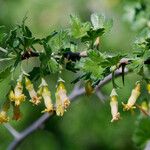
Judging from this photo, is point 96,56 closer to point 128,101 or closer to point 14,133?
point 128,101

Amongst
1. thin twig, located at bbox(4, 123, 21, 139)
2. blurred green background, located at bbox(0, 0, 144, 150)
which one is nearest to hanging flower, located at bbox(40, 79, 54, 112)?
thin twig, located at bbox(4, 123, 21, 139)

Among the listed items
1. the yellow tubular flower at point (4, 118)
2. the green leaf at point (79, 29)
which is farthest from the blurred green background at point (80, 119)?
the green leaf at point (79, 29)

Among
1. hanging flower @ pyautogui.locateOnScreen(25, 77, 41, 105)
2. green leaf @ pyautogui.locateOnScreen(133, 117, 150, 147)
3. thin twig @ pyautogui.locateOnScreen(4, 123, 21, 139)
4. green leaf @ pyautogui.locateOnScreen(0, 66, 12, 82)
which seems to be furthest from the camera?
thin twig @ pyautogui.locateOnScreen(4, 123, 21, 139)

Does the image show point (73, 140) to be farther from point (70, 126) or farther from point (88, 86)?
point (88, 86)

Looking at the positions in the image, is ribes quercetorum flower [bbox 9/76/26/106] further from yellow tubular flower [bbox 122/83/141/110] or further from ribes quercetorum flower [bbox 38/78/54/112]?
yellow tubular flower [bbox 122/83/141/110]

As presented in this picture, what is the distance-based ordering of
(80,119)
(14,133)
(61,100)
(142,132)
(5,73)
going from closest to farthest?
(142,132)
(5,73)
(61,100)
(14,133)
(80,119)

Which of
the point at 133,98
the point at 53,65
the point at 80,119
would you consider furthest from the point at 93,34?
the point at 80,119
